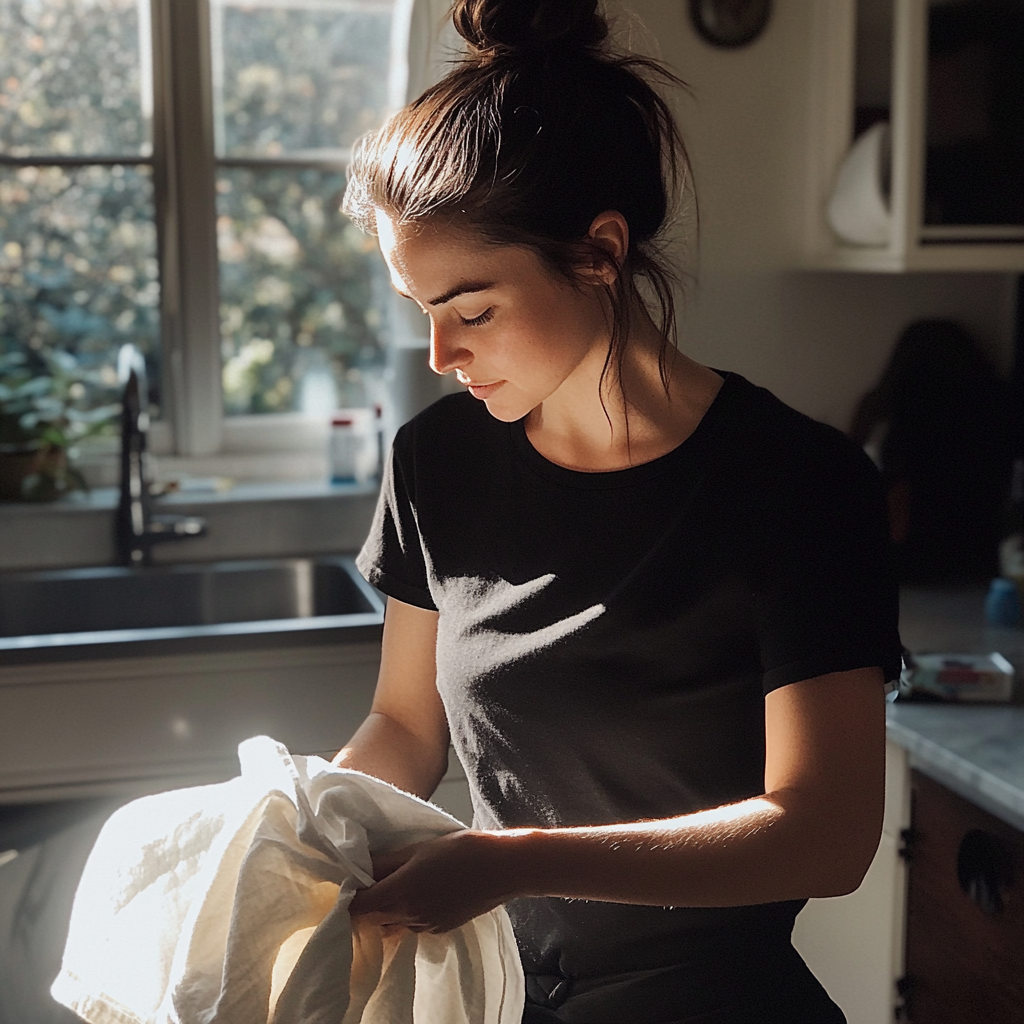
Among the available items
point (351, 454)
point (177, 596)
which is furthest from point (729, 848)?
point (351, 454)

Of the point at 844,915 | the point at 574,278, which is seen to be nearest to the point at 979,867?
the point at 844,915

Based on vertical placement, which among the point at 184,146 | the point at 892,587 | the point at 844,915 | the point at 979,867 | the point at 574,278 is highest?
the point at 184,146

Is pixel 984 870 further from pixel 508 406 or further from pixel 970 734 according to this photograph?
pixel 508 406

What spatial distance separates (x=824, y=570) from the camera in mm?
920

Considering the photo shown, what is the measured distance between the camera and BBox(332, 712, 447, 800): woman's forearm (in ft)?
3.67

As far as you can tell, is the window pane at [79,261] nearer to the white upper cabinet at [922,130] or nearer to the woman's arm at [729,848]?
the white upper cabinet at [922,130]

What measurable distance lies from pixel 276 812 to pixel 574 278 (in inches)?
17.2

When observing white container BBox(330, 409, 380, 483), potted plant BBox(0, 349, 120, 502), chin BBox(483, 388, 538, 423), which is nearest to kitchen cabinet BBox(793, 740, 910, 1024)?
chin BBox(483, 388, 538, 423)

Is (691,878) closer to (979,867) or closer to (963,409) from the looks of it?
(979,867)

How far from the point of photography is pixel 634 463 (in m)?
1.04

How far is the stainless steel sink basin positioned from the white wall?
74cm

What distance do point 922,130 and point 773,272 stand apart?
35cm

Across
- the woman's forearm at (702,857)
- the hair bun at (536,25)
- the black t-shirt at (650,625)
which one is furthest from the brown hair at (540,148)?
the woman's forearm at (702,857)

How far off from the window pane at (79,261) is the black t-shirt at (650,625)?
1619 mm
